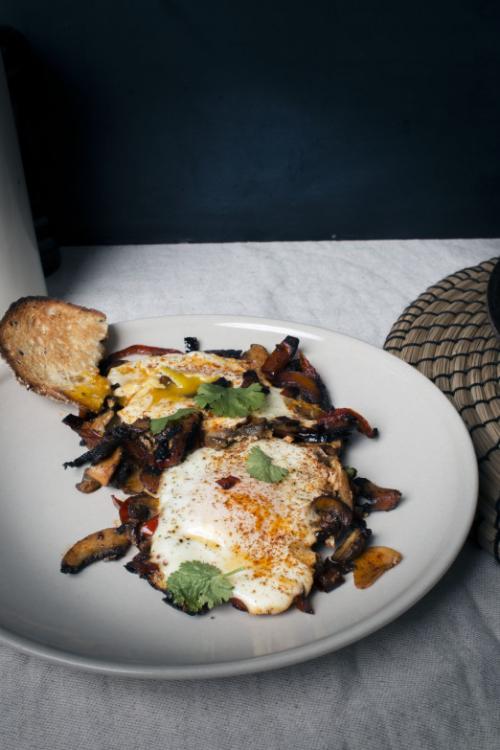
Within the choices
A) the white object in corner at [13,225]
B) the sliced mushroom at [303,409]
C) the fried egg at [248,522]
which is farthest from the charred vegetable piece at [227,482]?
the white object in corner at [13,225]

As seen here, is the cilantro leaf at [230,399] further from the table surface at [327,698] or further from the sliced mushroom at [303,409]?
the table surface at [327,698]

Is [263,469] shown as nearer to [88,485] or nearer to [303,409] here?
[303,409]

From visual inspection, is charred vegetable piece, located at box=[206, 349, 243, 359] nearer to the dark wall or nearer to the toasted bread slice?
the toasted bread slice

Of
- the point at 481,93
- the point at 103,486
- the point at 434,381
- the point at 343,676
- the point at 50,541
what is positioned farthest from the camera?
the point at 481,93

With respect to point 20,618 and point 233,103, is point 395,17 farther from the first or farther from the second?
point 20,618

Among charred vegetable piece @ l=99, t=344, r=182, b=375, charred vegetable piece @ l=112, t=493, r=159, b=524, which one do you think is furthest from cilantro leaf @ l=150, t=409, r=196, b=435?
charred vegetable piece @ l=99, t=344, r=182, b=375

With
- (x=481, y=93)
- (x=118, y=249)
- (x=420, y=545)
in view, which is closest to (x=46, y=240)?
(x=118, y=249)

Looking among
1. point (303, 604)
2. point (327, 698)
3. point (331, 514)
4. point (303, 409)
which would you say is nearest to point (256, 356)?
point (303, 409)
